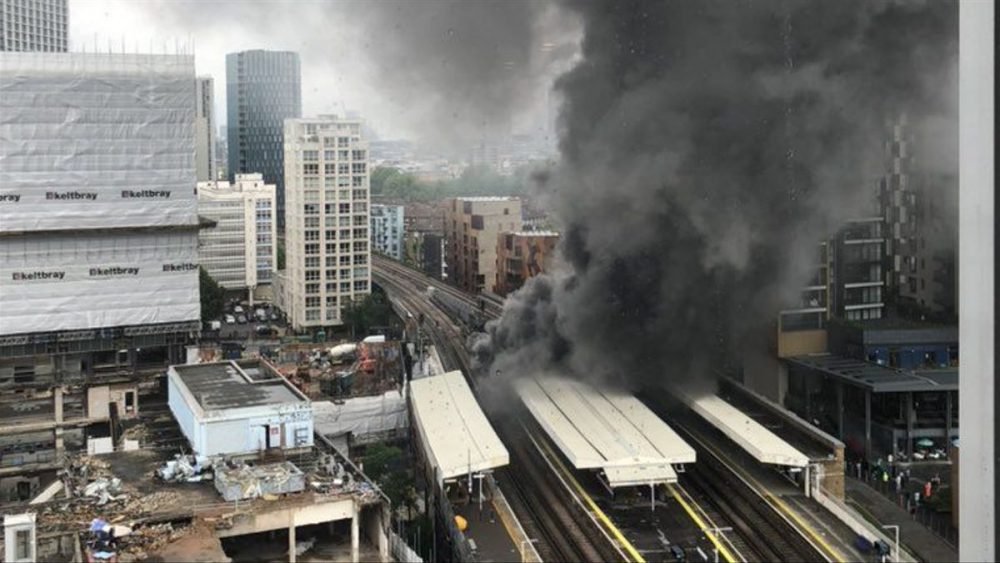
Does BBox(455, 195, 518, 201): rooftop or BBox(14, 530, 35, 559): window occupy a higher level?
BBox(455, 195, 518, 201): rooftop

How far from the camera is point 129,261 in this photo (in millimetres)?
16016

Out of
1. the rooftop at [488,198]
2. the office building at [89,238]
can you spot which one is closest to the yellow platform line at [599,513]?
the office building at [89,238]

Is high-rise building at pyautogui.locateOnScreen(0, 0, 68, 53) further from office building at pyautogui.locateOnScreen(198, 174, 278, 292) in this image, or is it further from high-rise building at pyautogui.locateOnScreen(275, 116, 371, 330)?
high-rise building at pyautogui.locateOnScreen(275, 116, 371, 330)

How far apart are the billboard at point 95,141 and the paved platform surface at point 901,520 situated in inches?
374

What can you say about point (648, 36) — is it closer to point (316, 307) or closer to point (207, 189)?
point (316, 307)

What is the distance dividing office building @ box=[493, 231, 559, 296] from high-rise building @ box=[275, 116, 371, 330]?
2.77 metres

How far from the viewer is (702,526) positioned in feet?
32.4

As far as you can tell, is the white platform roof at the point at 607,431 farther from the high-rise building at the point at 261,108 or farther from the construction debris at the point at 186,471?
the high-rise building at the point at 261,108

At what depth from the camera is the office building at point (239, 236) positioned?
28344mm

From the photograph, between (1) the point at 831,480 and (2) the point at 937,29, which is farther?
(2) the point at 937,29

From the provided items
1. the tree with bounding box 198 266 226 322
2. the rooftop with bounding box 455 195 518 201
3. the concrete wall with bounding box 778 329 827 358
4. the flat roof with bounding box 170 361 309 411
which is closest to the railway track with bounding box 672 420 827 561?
the concrete wall with bounding box 778 329 827 358

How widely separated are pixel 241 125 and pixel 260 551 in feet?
92.3

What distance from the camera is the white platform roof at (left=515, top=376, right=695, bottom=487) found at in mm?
10570

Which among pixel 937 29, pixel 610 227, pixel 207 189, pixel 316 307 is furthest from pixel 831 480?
pixel 207 189
